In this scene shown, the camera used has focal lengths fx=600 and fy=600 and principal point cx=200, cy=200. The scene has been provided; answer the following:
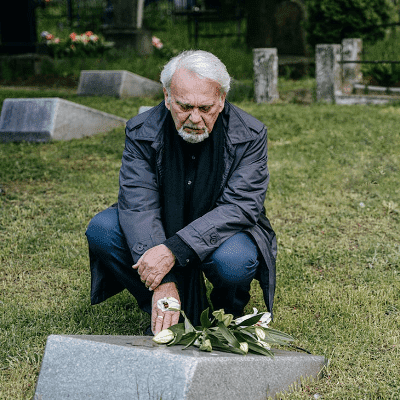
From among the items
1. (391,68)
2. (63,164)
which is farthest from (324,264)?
(391,68)

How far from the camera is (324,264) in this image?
3.99 metres

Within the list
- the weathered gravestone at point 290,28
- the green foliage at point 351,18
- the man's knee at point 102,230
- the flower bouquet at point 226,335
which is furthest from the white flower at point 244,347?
the weathered gravestone at point 290,28

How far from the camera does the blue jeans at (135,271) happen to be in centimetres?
269

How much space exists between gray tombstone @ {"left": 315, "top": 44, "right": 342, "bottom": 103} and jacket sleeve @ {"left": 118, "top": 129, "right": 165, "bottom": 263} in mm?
6716

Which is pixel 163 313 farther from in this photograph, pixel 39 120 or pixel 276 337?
pixel 39 120

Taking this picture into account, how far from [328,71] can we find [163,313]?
720 centimetres

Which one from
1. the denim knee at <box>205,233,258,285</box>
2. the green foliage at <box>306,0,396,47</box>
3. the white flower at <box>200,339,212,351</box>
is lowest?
the white flower at <box>200,339,212,351</box>

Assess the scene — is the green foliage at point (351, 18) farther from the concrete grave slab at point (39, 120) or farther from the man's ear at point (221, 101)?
the man's ear at point (221, 101)

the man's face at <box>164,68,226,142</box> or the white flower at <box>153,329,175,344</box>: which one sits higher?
the man's face at <box>164,68,226,142</box>

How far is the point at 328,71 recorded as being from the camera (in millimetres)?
9023

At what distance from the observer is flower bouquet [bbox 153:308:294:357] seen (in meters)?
2.33

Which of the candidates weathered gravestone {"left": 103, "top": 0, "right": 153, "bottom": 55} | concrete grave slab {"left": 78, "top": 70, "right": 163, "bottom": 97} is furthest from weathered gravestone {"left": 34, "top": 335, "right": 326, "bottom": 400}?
weathered gravestone {"left": 103, "top": 0, "right": 153, "bottom": 55}

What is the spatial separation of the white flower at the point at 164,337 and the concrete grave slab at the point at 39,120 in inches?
205

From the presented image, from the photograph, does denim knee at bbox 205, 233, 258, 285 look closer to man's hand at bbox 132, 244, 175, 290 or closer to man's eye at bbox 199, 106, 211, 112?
man's hand at bbox 132, 244, 175, 290
